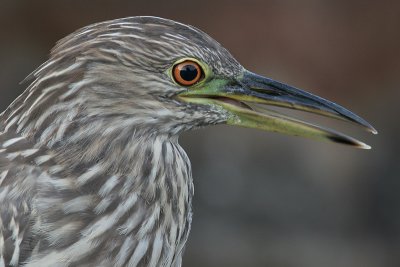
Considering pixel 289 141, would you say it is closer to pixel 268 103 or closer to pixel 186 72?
pixel 268 103

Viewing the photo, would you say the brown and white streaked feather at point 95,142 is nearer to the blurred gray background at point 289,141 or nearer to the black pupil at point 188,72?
the black pupil at point 188,72

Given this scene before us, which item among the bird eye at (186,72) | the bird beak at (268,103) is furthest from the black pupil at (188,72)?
the bird beak at (268,103)

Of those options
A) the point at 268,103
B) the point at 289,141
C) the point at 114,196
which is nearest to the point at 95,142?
the point at 114,196

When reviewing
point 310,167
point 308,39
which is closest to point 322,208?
point 310,167

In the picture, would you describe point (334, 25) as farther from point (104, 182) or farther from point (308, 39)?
point (104, 182)

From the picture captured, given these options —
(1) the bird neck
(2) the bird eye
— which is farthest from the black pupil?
(1) the bird neck

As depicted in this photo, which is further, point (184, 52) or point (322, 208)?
point (322, 208)

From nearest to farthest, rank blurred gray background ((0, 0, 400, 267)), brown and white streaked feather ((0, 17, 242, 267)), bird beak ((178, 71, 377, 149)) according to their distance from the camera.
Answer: brown and white streaked feather ((0, 17, 242, 267)) < bird beak ((178, 71, 377, 149)) < blurred gray background ((0, 0, 400, 267))

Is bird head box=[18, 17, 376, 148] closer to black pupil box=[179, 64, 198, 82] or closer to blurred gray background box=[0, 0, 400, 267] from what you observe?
black pupil box=[179, 64, 198, 82]
